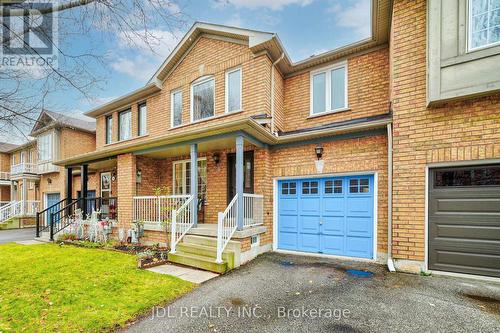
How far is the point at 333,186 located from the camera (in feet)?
23.1

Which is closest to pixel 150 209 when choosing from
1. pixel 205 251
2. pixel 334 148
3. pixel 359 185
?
pixel 205 251

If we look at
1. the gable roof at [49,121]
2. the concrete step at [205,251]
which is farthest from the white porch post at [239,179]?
the gable roof at [49,121]

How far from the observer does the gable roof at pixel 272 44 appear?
263 inches

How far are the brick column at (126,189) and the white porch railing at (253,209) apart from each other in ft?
15.3

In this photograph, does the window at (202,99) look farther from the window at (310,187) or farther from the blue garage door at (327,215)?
the window at (310,187)

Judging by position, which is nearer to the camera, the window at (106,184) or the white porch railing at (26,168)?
the window at (106,184)

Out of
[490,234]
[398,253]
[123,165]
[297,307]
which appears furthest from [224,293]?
[123,165]

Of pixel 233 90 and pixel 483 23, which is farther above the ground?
pixel 483 23

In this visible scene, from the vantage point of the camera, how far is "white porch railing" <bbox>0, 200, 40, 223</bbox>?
16.8 m

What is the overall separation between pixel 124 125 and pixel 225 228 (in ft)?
29.8

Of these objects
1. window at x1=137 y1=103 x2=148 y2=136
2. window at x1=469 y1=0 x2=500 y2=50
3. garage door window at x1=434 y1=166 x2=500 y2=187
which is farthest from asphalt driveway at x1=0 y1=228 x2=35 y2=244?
window at x1=469 y1=0 x2=500 y2=50

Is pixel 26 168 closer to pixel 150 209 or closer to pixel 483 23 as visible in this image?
pixel 150 209

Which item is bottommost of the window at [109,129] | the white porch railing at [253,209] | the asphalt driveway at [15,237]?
the asphalt driveway at [15,237]

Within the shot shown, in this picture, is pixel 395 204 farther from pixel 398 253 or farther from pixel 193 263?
pixel 193 263
